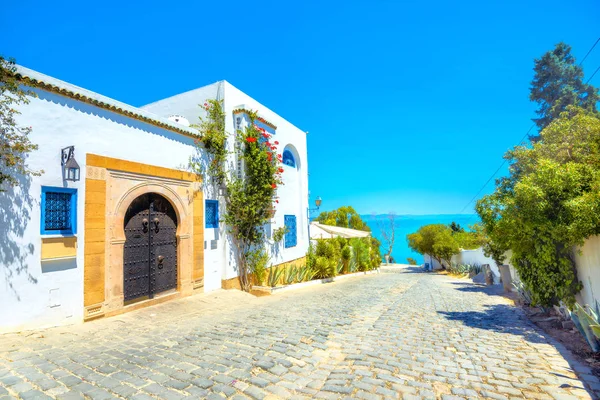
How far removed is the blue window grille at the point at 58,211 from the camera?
5.48m

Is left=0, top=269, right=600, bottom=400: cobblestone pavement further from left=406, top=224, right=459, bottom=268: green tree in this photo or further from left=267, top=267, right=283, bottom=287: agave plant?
left=406, top=224, right=459, bottom=268: green tree

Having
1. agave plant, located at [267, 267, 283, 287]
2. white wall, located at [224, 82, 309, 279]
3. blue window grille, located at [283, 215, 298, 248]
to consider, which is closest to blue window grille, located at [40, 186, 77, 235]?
white wall, located at [224, 82, 309, 279]

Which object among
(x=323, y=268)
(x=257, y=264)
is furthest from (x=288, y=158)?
(x=257, y=264)

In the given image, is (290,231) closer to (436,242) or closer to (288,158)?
(288,158)

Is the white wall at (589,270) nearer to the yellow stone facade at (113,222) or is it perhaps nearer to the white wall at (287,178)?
the white wall at (287,178)

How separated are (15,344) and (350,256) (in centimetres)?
1471

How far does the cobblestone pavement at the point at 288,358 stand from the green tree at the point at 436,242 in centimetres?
1812

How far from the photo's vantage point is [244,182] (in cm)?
998

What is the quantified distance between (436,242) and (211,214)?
20657 millimetres

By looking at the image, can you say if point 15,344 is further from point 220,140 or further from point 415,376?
point 220,140

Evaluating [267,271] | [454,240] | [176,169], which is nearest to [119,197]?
[176,169]

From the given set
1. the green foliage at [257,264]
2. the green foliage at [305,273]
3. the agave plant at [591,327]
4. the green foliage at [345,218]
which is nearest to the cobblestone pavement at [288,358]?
the agave plant at [591,327]

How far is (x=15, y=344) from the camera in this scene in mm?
4504

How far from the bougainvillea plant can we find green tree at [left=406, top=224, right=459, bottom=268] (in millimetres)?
18610
